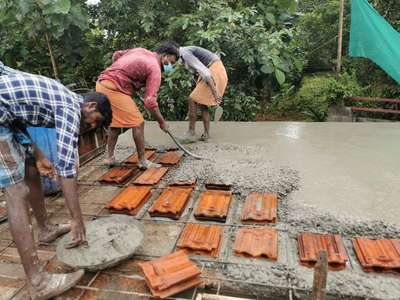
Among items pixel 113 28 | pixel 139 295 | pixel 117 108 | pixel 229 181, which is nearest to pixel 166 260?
pixel 139 295

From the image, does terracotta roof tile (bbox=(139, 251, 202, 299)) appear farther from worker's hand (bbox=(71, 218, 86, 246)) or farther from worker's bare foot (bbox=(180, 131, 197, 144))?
worker's bare foot (bbox=(180, 131, 197, 144))

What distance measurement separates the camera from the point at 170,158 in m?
3.96

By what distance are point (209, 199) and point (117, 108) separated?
4.54 ft

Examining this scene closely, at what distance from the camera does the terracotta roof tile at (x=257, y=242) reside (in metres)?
2.21

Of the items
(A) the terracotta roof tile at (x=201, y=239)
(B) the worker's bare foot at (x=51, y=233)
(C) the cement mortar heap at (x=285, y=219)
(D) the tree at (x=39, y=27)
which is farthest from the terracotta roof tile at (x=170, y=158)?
(D) the tree at (x=39, y=27)

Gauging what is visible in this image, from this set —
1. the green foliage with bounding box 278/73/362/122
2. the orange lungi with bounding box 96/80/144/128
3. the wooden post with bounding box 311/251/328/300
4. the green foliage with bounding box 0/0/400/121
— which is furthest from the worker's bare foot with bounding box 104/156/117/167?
the green foliage with bounding box 278/73/362/122

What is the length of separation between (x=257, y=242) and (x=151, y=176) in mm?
1483

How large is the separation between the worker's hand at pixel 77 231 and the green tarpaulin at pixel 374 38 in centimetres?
484

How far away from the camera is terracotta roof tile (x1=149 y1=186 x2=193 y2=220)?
8.89 ft

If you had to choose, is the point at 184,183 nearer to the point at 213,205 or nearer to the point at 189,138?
the point at 213,205

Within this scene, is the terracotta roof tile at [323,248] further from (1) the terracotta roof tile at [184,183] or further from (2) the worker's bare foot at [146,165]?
(2) the worker's bare foot at [146,165]

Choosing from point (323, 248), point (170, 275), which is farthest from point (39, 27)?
point (323, 248)

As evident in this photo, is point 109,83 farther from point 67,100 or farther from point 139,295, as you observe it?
point 139,295

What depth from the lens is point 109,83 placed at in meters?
3.50
